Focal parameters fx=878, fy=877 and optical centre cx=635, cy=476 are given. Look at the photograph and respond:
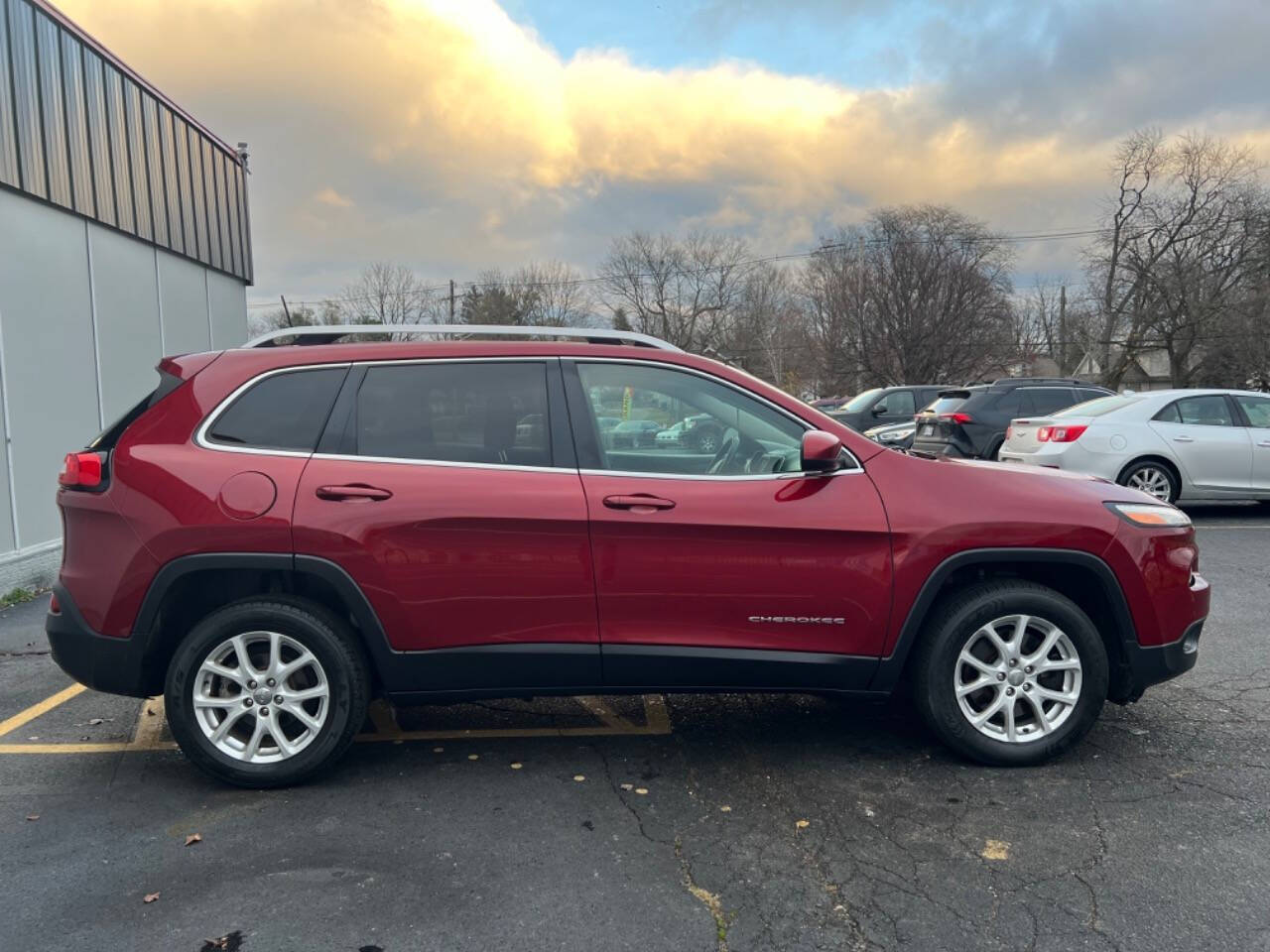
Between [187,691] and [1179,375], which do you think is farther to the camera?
[1179,375]

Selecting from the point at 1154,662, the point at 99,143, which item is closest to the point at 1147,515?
the point at 1154,662

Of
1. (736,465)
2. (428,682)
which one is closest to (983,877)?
(736,465)

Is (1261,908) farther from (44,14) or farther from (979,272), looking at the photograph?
(979,272)

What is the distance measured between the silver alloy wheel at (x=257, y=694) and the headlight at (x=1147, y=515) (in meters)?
3.33

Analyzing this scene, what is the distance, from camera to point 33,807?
3.44 meters

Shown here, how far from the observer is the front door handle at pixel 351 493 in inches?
135

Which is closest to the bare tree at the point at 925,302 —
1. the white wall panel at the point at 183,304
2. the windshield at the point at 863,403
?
the windshield at the point at 863,403

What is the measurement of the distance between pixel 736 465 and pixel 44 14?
28.9ft

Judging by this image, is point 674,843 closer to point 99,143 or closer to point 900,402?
point 99,143

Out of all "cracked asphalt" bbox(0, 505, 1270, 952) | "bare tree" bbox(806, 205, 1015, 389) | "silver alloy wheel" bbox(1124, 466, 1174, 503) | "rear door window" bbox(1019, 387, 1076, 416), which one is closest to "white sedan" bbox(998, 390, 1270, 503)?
"silver alloy wheel" bbox(1124, 466, 1174, 503)

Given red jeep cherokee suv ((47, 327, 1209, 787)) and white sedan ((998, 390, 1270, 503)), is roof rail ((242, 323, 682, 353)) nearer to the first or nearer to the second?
red jeep cherokee suv ((47, 327, 1209, 787))

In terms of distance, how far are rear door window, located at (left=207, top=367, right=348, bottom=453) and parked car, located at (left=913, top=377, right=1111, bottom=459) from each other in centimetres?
962

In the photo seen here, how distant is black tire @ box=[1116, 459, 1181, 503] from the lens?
967cm

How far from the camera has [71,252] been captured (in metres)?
8.71
